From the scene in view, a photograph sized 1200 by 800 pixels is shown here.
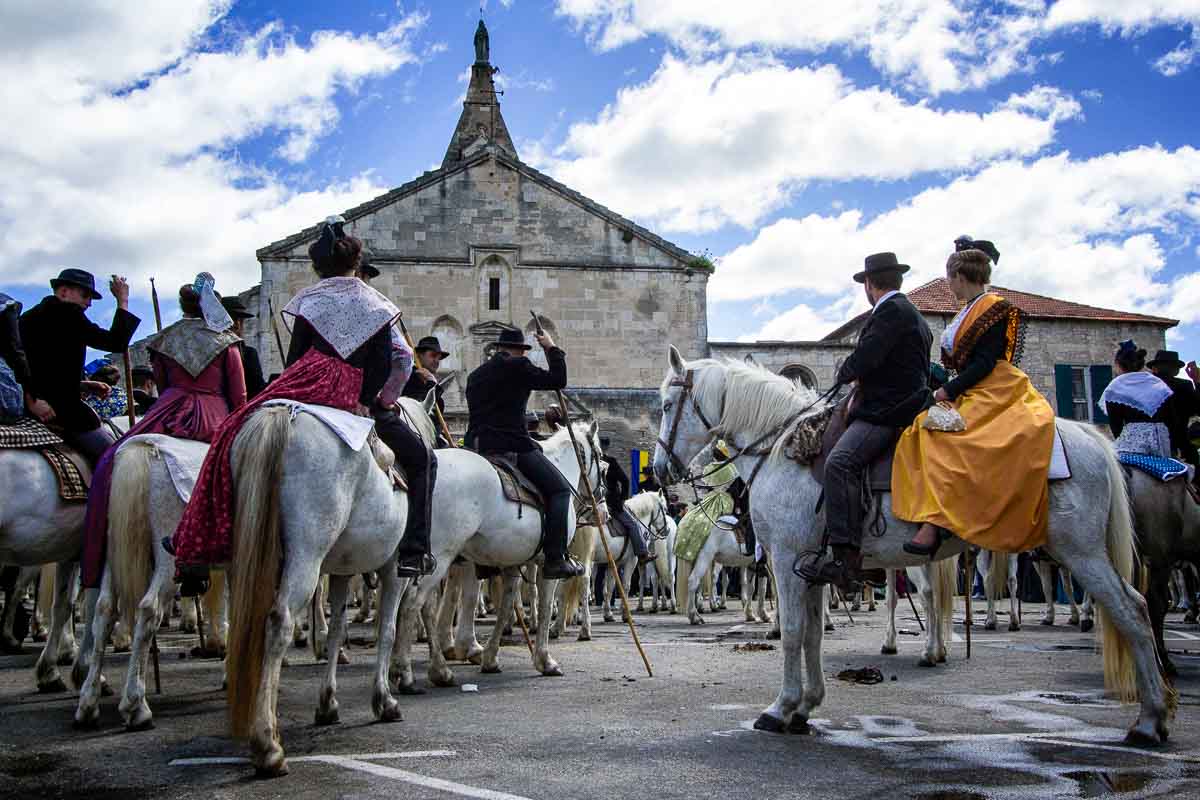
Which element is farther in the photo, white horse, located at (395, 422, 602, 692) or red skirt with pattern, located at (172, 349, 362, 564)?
white horse, located at (395, 422, 602, 692)

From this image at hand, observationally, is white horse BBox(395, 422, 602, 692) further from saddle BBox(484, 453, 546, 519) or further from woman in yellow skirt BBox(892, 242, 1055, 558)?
woman in yellow skirt BBox(892, 242, 1055, 558)

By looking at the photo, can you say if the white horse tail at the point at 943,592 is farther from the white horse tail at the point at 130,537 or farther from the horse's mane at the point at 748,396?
the white horse tail at the point at 130,537

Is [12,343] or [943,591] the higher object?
[12,343]

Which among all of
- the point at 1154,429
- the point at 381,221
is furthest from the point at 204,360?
the point at 381,221

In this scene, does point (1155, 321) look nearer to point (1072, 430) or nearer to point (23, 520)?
point (1072, 430)

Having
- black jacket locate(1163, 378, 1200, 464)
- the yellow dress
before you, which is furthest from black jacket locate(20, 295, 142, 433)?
black jacket locate(1163, 378, 1200, 464)

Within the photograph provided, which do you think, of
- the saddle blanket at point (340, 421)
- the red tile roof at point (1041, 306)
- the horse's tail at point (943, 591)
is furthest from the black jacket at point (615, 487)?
the red tile roof at point (1041, 306)

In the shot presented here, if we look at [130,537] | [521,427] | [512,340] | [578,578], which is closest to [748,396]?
[521,427]

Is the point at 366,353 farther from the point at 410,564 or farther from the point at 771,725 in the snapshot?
the point at 771,725

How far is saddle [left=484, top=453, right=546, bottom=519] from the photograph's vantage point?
7934 mm

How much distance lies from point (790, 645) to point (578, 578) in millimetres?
6882

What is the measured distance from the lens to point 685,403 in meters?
7.06

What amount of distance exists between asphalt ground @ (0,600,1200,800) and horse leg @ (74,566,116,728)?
0.45 feet

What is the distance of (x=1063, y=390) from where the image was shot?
37688 mm
